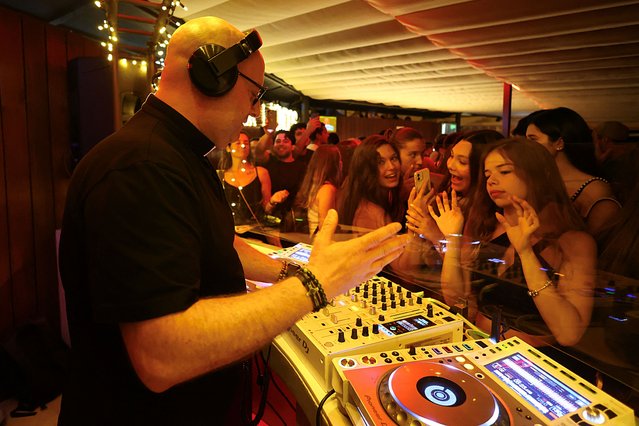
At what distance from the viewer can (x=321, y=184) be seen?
10.0 feet

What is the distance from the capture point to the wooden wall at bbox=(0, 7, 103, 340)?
3037 millimetres

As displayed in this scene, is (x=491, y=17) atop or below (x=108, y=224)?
atop

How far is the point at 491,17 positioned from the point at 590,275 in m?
2.80

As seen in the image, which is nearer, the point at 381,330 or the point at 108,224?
the point at 108,224

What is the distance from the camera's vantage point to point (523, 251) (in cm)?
149

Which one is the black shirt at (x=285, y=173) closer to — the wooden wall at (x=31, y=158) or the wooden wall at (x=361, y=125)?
the wooden wall at (x=31, y=158)

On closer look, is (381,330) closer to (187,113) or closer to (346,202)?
(187,113)

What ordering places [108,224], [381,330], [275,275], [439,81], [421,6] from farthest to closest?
[439,81] < [421,6] < [275,275] < [381,330] < [108,224]

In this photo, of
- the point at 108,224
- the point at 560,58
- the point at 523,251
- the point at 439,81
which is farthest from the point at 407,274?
the point at 439,81

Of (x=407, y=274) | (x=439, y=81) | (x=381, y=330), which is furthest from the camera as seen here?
(x=439, y=81)

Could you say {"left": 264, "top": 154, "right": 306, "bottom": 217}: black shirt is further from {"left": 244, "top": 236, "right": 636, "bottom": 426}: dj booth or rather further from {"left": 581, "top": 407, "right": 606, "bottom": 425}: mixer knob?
{"left": 581, "top": 407, "right": 606, "bottom": 425}: mixer knob

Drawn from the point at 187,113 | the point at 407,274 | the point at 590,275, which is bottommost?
the point at 407,274

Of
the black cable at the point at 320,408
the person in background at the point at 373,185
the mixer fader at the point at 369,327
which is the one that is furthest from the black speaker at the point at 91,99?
the black cable at the point at 320,408

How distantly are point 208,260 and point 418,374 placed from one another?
56cm
